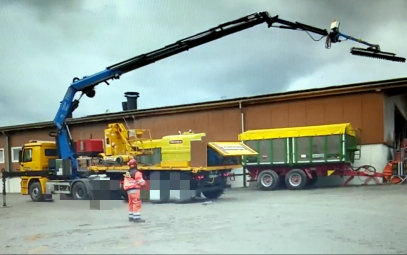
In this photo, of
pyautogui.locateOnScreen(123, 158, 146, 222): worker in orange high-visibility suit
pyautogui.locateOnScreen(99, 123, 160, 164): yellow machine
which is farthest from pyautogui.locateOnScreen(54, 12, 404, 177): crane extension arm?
pyautogui.locateOnScreen(123, 158, 146, 222): worker in orange high-visibility suit

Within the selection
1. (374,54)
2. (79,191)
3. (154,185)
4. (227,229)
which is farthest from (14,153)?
(227,229)

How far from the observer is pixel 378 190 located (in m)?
19.2

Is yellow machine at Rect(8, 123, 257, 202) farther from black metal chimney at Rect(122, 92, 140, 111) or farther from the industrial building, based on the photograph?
black metal chimney at Rect(122, 92, 140, 111)

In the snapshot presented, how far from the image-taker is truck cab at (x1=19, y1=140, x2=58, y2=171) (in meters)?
22.3

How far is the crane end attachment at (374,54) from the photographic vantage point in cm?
1577

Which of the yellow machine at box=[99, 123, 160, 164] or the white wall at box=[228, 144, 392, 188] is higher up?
the yellow machine at box=[99, 123, 160, 164]

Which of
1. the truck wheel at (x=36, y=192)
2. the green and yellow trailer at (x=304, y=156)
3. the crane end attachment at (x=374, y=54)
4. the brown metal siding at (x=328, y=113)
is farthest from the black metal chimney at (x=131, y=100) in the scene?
the crane end attachment at (x=374, y=54)

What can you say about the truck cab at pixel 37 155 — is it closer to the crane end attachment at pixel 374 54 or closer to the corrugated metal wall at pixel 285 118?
the corrugated metal wall at pixel 285 118

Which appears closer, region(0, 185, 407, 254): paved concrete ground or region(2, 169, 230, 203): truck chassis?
region(0, 185, 407, 254): paved concrete ground

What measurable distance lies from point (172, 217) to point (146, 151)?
22.4 ft

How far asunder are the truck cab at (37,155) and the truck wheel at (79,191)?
280 centimetres

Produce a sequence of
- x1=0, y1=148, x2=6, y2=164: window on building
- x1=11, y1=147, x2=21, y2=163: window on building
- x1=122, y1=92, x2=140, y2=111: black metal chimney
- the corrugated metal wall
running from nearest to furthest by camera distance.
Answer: the corrugated metal wall, x1=122, y1=92, x2=140, y2=111: black metal chimney, x1=11, y1=147, x2=21, y2=163: window on building, x1=0, y1=148, x2=6, y2=164: window on building

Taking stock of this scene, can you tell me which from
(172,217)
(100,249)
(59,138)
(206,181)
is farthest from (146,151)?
(100,249)

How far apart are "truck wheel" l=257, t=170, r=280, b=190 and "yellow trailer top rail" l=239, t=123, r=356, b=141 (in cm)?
175
